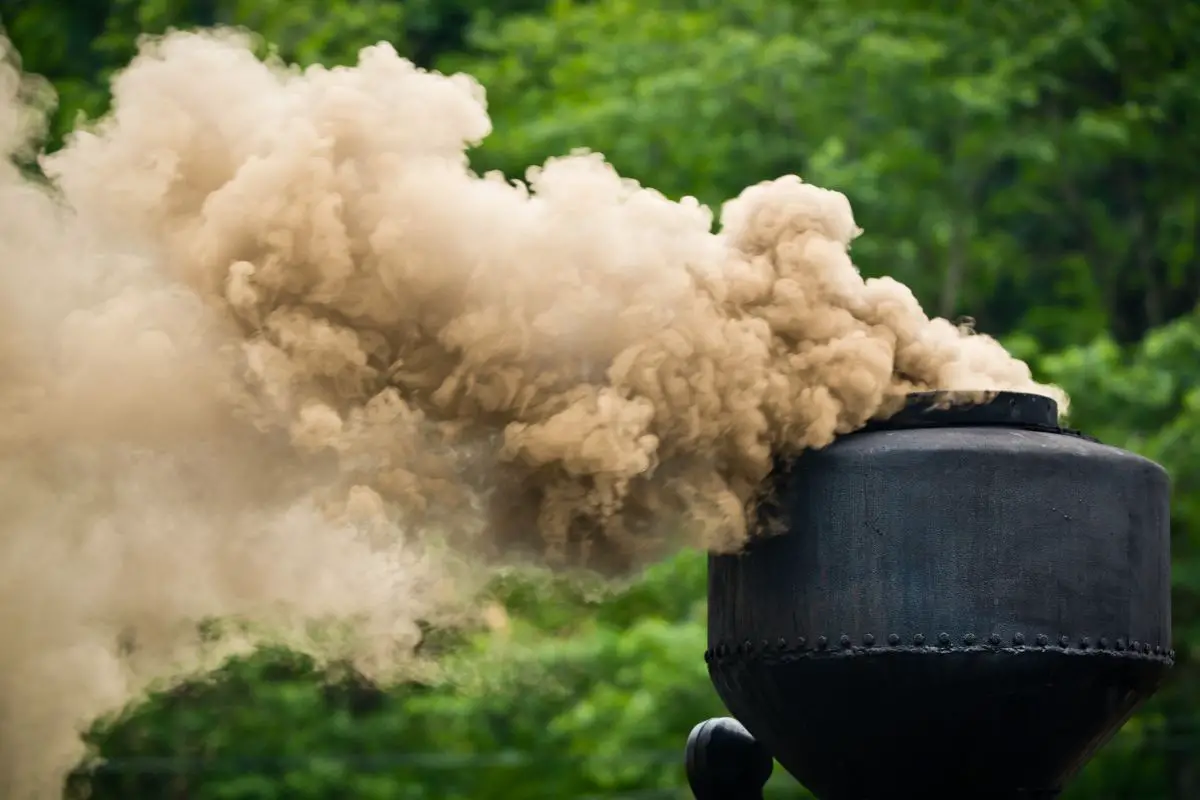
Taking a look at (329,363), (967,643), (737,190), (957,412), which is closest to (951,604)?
(967,643)

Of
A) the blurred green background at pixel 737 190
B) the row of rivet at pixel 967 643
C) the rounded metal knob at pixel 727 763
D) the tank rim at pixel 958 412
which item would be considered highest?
the blurred green background at pixel 737 190

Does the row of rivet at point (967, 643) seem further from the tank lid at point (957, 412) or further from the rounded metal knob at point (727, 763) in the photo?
the rounded metal knob at point (727, 763)

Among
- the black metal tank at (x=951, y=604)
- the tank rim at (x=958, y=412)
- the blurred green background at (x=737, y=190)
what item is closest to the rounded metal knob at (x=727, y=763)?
the black metal tank at (x=951, y=604)

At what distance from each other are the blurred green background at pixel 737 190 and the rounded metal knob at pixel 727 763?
818 cm

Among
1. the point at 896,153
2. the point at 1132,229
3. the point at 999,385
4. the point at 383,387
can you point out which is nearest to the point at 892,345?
the point at 999,385

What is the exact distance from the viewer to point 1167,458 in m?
14.9

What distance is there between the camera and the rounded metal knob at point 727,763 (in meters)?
6.32

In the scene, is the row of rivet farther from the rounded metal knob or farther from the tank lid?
the rounded metal knob

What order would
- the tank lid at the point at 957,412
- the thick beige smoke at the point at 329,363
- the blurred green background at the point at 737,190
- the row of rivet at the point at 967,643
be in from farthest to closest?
1. the blurred green background at the point at 737,190
2. the tank lid at the point at 957,412
3. the row of rivet at the point at 967,643
4. the thick beige smoke at the point at 329,363

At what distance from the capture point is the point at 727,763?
20.7ft

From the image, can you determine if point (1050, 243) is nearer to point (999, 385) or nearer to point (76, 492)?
point (999, 385)

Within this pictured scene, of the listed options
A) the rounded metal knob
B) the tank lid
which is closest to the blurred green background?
the rounded metal knob

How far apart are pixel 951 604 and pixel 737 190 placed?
11.1 metres

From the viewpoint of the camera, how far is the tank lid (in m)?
5.61
